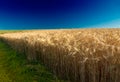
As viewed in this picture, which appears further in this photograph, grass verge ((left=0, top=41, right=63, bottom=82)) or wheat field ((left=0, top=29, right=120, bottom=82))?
grass verge ((left=0, top=41, right=63, bottom=82))

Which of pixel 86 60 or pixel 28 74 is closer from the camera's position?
pixel 86 60

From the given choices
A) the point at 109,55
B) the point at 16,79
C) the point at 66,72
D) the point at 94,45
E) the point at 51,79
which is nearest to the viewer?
the point at 109,55

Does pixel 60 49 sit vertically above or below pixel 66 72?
above

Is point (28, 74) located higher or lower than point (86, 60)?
lower

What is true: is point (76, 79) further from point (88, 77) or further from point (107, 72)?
point (107, 72)

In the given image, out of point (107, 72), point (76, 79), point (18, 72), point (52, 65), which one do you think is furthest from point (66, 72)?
point (18, 72)

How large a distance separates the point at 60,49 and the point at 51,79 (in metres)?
1.16

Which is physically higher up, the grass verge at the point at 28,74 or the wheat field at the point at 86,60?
the wheat field at the point at 86,60

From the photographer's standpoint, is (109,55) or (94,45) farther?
(94,45)

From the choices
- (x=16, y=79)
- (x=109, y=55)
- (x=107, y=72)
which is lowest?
(x=16, y=79)

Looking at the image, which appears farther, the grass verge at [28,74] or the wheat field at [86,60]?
the grass verge at [28,74]

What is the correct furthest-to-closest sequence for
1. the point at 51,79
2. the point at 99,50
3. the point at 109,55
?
the point at 51,79 → the point at 99,50 → the point at 109,55

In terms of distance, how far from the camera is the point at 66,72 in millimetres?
8680

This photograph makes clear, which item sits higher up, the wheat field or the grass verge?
the wheat field
